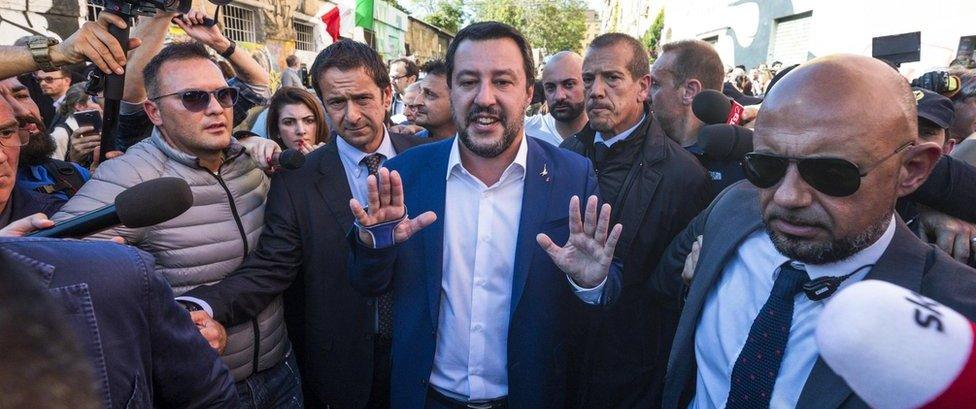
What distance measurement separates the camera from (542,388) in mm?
2064

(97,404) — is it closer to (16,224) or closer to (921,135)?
(16,224)

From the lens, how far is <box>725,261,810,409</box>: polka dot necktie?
145cm

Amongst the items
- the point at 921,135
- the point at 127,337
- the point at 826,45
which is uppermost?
the point at 826,45

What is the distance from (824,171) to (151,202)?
63.7 inches

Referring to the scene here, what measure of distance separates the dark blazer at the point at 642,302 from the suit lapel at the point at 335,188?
1.31 meters

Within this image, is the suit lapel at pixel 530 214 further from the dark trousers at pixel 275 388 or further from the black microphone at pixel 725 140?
the dark trousers at pixel 275 388

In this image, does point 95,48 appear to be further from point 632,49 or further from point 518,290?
point 632,49

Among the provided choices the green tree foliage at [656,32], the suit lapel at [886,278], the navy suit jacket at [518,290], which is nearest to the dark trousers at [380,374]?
the navy suit jacket at [518,290]

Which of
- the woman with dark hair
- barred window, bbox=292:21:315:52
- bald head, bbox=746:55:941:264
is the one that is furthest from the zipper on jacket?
barred window, bbox=292:21:315:52

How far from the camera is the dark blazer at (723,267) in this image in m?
1.24

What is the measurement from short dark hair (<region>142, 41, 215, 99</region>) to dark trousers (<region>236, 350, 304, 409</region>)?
127 cm

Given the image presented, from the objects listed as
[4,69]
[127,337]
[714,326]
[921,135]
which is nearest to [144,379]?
[127,337]

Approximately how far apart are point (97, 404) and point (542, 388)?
1.67 m

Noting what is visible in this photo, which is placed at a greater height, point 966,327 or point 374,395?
point 966,327
